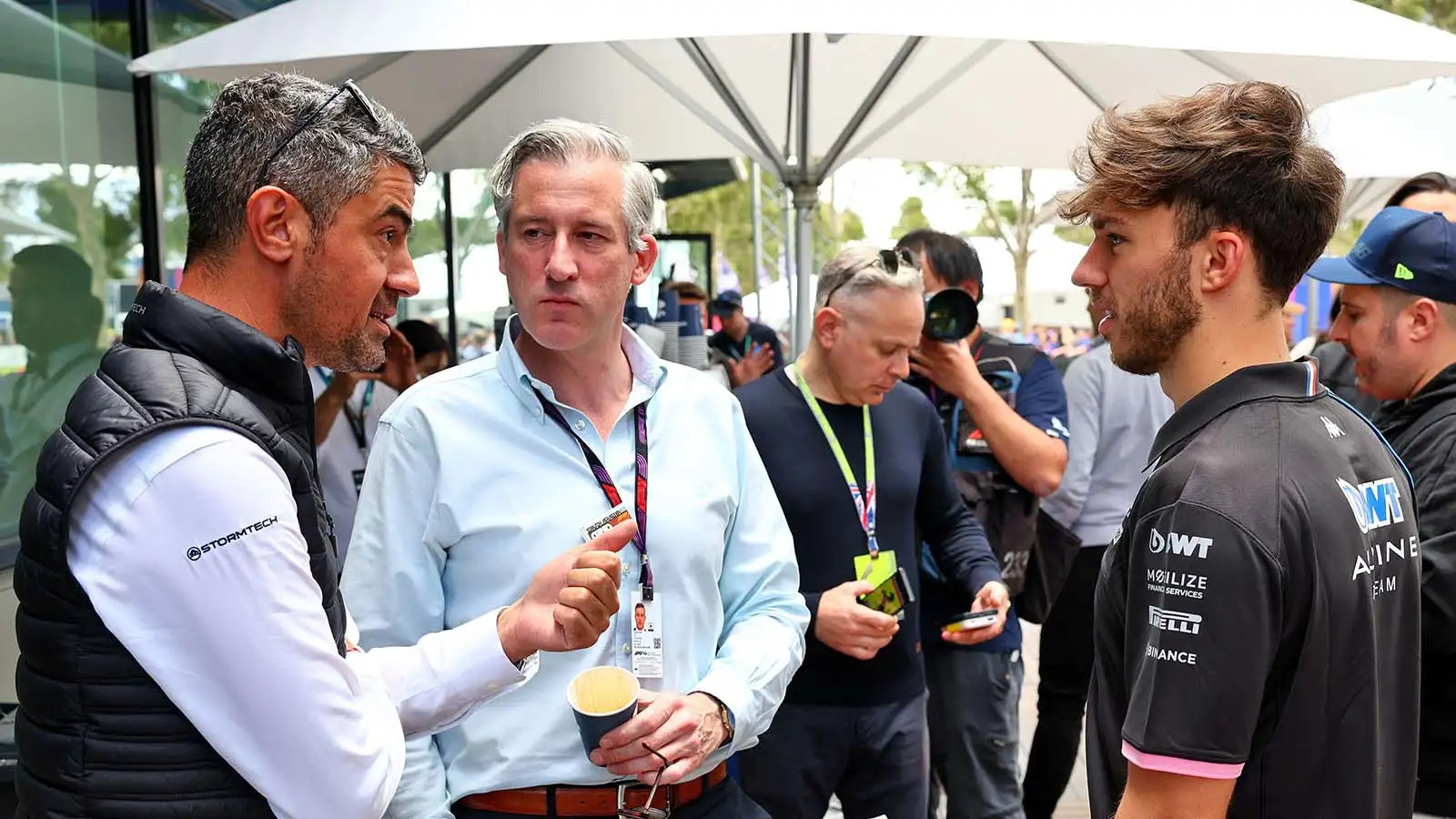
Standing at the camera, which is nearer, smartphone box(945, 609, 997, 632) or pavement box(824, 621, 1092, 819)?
smartphone box(945, 609, 997, 632)

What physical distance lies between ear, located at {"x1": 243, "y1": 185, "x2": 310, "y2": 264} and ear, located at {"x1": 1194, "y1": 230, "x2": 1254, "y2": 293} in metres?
1.29

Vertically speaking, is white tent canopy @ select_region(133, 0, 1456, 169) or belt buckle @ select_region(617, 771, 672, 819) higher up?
white tent canopy @ select_region(133, 0, 1456, 169)

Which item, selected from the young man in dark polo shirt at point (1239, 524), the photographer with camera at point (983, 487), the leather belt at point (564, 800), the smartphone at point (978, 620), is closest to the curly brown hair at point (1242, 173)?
the young man in dark polo shirt at point (1239, 524)

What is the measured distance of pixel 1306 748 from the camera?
163cm

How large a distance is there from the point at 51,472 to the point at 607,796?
1.12 meters

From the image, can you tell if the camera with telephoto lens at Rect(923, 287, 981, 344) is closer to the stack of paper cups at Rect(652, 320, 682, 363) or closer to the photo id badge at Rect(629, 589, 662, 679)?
the stack of paper cups at Rect(652, 320, 682, 363)

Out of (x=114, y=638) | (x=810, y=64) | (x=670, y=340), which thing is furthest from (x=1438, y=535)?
(x=810, y=64)

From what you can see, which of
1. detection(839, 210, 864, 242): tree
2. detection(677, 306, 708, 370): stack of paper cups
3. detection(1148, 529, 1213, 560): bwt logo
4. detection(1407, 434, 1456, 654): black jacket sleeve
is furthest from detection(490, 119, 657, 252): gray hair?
detection(839, 210, 864, 242): tree

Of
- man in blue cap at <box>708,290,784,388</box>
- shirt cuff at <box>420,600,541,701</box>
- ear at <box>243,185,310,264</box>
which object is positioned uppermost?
ear at <box>243,185,310,264</box>

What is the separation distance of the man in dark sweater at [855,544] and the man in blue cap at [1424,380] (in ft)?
3.91

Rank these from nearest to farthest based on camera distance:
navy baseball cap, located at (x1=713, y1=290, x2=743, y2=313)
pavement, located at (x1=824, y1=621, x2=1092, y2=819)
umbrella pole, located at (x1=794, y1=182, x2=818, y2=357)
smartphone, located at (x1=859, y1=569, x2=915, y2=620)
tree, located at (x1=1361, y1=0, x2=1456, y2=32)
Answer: smartphone, located at (x1=859, y1=569, x2=915, y2=620) → pavement, located at (x1=824, y1=621, x2=1092, y2=819) → umbrella pole, located at (x1=794, y1=182, x2=818, y2=357) → navy baseball cap, located at (x1=713, y1=290, x2=743, y2=313) → tree, located at (x1=1361, y1=0, x2=1456, y2=32)

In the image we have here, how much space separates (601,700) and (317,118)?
999 millimetres

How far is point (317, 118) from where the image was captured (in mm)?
1688

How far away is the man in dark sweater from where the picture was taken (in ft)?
10.7
